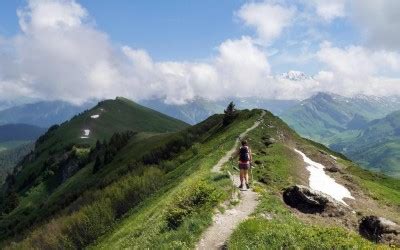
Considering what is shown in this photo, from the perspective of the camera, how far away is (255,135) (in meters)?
76.5

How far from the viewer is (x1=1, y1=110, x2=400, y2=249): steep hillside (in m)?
24.0

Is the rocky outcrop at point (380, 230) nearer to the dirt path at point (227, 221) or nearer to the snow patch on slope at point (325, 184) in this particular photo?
the dirt path at point (227, 221)

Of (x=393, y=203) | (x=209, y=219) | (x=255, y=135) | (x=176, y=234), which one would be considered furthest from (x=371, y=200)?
(x=176, y=234)

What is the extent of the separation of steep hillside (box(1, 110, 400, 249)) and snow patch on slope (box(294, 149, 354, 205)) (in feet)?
0.70

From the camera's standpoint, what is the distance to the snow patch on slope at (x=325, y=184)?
54.3 meters

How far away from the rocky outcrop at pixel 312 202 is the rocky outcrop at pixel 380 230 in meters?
3.74

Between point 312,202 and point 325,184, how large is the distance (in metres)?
18.7

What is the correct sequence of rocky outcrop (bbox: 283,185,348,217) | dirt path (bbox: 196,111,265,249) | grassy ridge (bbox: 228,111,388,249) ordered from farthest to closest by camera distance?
rocky outcrop (bbox: 283,185,348,217) < dirt path (bbox: 196,111,265,249) < grassy ridge (bbox: 228,111,388,249)

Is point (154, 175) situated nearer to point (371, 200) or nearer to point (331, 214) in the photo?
point (371, 200)

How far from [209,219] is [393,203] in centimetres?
3620

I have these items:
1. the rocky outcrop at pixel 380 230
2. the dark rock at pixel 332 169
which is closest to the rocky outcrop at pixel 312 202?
the rocky outcrop at pixel 380 230

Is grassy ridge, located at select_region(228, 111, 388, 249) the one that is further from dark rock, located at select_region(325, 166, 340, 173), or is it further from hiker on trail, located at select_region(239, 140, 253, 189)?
dark rock, located at select_region(325, 166, 340, 173)

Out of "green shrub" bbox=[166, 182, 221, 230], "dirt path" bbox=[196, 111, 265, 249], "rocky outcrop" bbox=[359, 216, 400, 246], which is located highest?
"green shrub" bbox=[166, 182, 221, 230]

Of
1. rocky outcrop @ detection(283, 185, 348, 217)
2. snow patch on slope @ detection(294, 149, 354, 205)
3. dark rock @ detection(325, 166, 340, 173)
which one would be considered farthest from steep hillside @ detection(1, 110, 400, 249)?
snow patch on slope @ detection(294, 149, 354, 205)
